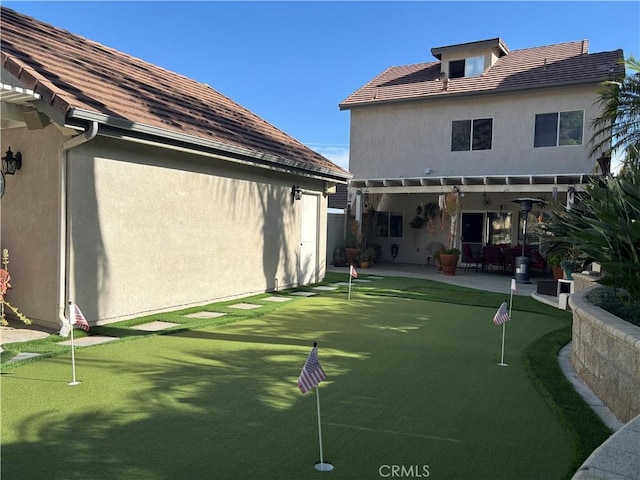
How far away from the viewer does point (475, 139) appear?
60.7 feet

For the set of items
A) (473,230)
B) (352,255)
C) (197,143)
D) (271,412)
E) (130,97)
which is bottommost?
(271,412)

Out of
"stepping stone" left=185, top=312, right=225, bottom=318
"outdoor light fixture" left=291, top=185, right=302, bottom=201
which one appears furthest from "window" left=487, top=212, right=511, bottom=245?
"stepping stone" left=185, top=312, right=225, bottom=318

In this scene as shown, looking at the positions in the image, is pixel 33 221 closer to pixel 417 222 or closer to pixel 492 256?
pixel 492 256

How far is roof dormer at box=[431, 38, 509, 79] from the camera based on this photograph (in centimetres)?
1933

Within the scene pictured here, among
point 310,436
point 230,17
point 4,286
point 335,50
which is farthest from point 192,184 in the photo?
point 335,50

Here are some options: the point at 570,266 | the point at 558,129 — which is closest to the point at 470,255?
the point at 558,129

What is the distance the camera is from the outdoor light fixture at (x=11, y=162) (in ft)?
24.5

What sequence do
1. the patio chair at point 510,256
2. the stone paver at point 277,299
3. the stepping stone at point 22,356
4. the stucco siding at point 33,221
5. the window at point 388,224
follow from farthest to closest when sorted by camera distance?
the window at point 388,224 → the patio chair at point 510,256 → the stone paver at point 277,299 → the stucco siding at point 33,221 → the stepping stone at point 22,356

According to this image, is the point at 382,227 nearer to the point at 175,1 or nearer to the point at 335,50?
the point at 335,50

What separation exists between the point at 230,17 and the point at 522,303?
11.6m

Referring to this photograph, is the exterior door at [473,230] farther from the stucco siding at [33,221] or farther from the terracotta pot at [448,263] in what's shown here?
the stucco siding at [33,221]

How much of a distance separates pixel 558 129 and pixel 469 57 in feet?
15.6

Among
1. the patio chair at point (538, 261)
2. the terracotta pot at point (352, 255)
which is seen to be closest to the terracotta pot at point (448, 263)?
the patio chair at point (538, 261)

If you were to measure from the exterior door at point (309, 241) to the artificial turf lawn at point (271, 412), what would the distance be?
5.78 metres
